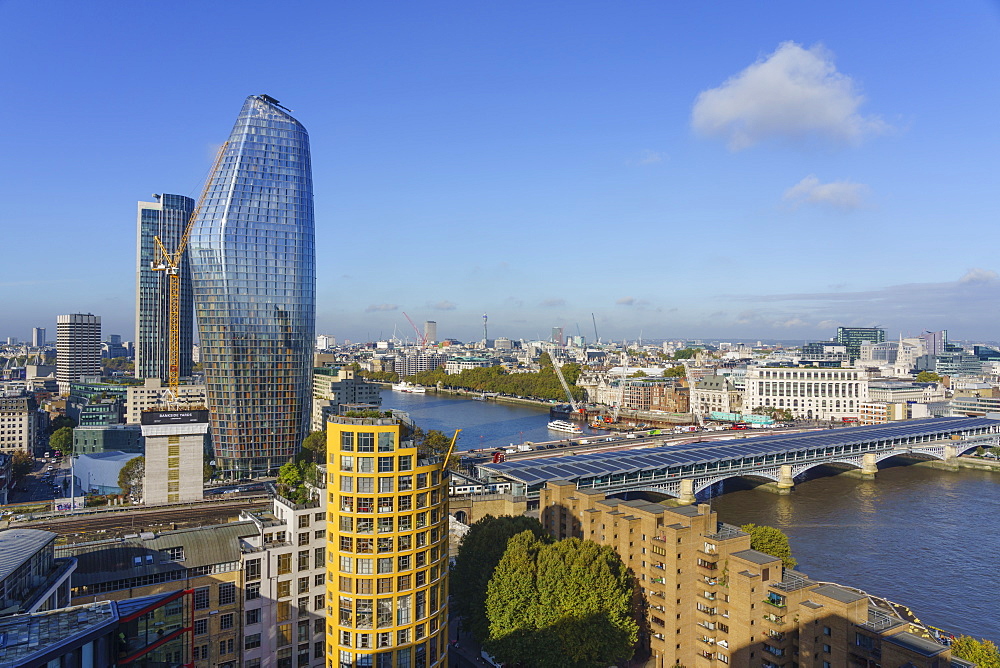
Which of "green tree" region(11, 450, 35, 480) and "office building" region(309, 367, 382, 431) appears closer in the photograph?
"green tree" region(11, 450, 35, 480)

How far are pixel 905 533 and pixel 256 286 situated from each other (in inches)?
1302

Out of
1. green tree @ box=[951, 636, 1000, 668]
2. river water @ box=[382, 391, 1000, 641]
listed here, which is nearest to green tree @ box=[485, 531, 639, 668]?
green tree @ box=[951, 636, 1000, 668]

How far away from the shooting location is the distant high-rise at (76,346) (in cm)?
8800

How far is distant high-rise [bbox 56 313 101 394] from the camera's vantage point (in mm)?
88000

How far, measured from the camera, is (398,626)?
41.1 feet

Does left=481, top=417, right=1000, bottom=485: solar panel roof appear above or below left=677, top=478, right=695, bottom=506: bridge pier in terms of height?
above

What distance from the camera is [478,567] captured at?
16.9 meters

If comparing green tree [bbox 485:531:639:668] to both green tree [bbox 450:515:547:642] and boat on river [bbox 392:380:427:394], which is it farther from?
boat on river [bbox 392:380:427:394]

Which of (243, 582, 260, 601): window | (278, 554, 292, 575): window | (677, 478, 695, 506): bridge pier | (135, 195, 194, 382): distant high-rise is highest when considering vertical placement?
(135, 195, 194, 382): distant high-rise

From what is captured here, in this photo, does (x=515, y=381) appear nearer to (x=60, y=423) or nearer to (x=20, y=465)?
(x=60, y=423)

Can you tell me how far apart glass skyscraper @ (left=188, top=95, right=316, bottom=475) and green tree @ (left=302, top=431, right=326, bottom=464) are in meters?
1.44

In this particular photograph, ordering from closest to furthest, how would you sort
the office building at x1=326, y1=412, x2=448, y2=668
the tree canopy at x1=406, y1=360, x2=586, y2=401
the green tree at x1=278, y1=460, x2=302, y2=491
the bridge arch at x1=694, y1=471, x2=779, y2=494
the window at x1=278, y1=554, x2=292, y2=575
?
the office building at x1=326, y1=412, x2=448, y2=668 → the window at x1=278, y1=554, x2=292, y2=575 → the bridge arch at x1=694, y1=471, x2=779, y2=494 → the green tree at x1=278, y1=460, x2=302, y2=491 → the tree canopy at x1=406, y1=360, x2=586, y2=401

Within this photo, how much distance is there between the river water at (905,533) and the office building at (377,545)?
14.9 meters

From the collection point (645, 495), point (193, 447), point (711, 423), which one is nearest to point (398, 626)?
point (193, 447)
